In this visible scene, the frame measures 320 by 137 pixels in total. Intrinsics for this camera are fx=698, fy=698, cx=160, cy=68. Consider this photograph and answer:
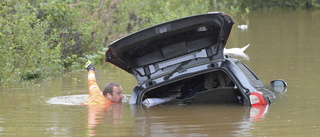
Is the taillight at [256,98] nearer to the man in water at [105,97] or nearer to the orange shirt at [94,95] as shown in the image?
the man in water at [105,97]

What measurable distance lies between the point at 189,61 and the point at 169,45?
39 cm

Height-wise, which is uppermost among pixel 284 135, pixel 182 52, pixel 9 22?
pixel 9 22

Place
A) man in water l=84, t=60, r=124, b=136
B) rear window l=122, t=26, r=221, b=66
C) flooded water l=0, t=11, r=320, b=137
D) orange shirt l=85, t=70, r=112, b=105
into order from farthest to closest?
orange shirt l=85, t=70, r=112, b=105 < man in water l=84, t=60, r=124, b=136 < rear window l=122, t=26, r=221, b=66 < flooded water l=0, t=11, r=320, b=137

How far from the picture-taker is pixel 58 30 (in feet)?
54.3

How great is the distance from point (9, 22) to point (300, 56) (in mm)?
7805

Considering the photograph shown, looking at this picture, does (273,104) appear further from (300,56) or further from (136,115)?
(300,56)

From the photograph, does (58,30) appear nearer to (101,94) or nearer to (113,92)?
(101,94)

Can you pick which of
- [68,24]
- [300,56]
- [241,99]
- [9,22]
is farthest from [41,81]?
[300,56]

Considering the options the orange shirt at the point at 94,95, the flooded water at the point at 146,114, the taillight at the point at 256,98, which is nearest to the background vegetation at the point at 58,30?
the flooded water at the point at 146,114

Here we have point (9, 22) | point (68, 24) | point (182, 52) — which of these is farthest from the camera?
point (68, 24)

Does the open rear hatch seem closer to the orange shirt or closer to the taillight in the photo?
the orange shirt

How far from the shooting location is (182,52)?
9859 mm

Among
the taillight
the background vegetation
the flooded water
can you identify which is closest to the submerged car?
the taillight

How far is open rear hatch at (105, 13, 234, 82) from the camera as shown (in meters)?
9.11
